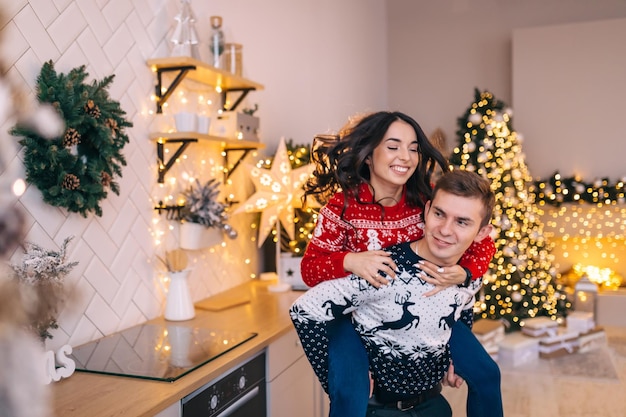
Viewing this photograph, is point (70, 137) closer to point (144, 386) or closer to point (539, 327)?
point (144, 386)

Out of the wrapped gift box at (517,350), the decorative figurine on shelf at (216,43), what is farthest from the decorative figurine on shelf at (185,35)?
the wrapped gift box at (517,350)

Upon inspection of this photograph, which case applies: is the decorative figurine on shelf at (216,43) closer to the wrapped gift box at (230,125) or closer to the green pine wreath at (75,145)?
the wrapped gift box at (230,125)

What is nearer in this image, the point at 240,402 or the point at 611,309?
the point at 240,402

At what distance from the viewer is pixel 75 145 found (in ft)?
5.89

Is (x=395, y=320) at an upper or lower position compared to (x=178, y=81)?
lower

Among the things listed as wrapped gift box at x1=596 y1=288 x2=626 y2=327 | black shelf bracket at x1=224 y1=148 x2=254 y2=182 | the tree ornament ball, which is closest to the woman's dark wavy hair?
black shelf bracket at x1=224 y1=148 x2=254 y2=182

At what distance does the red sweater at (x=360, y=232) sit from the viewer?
1.70 metres

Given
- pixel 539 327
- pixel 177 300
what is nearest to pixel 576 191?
pixel 539 327

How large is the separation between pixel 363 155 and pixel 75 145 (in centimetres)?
90

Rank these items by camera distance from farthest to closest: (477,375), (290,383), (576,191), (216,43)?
(576,191)
(216,43)
(290,383)
(477,375)

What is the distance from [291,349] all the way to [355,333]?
694 mm

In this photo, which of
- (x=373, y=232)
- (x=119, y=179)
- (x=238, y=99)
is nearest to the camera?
(x=373, y=232)

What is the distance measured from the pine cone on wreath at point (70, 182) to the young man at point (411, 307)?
775 millimetres

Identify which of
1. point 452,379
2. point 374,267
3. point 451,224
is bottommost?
point 452,379
